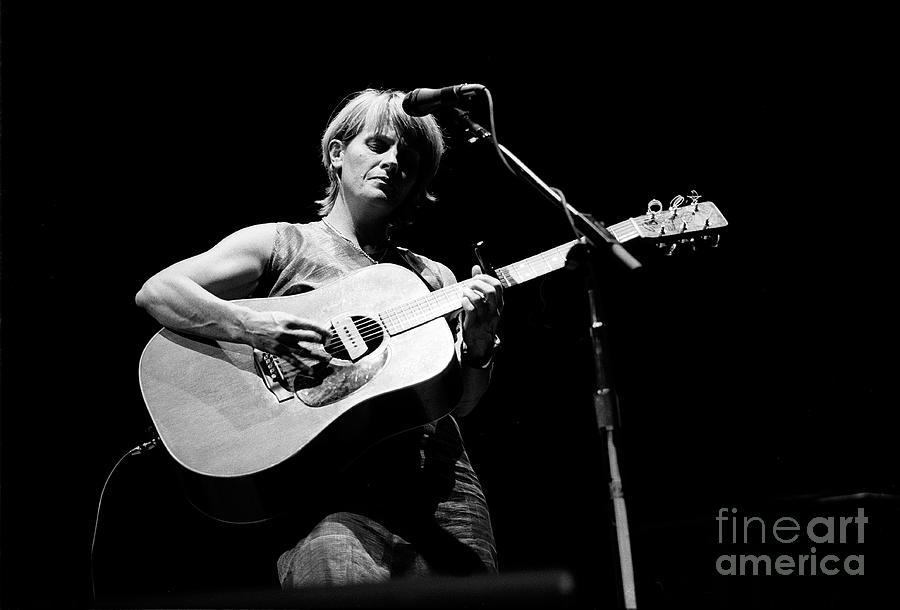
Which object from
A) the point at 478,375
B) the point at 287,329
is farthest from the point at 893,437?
the point at 287,329

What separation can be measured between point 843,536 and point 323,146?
214 centimetres

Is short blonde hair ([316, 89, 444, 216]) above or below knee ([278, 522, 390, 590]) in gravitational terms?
above

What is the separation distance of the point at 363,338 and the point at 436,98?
710 millimetres

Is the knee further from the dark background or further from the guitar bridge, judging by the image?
the dark background

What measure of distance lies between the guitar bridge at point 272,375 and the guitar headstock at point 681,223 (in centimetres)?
119

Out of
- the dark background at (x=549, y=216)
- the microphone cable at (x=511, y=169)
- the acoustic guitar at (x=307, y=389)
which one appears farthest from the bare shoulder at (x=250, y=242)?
the microphone cable at (x=511, y=169)

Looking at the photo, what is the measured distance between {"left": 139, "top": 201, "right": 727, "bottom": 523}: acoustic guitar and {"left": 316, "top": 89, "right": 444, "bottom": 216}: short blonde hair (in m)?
→ 0.48

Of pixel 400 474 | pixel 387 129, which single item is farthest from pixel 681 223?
pixel 400 474

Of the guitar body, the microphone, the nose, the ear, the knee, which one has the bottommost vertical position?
the knee

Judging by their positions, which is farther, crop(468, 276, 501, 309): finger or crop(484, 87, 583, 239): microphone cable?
crop(468, 276, 501, 309): finger

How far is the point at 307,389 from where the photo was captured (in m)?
2.07

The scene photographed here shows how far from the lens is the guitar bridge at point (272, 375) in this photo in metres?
2.05

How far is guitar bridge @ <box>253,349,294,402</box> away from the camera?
80.9 inches

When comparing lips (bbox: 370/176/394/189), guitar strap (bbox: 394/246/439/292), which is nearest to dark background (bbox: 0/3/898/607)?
guitar strap (bbox: 394/246/439/292)
